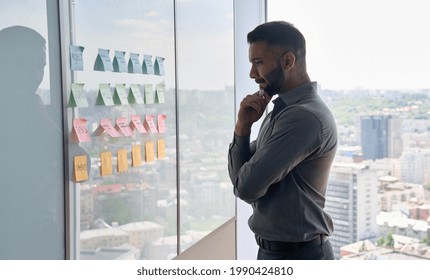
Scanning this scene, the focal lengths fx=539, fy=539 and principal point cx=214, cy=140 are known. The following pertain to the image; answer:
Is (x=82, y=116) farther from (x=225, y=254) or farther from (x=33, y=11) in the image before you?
(x=225, y=254)

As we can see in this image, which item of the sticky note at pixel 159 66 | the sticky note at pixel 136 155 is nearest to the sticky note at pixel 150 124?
the sticky note at pixel 136 155

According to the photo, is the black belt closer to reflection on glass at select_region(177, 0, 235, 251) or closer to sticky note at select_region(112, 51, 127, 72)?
sticky note at select_region(112, 51, 127, 72)

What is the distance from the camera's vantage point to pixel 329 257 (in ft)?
5.57

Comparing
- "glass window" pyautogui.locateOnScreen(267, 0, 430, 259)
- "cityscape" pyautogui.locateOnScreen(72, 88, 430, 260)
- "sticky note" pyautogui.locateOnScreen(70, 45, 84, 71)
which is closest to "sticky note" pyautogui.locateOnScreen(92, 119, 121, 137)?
"sticky note" pyautogui.locateOnScreen(70, 45, 84, 71)

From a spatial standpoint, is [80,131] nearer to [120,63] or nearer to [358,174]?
[120,63]

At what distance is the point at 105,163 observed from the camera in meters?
1.99

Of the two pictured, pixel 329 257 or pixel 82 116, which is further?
pixel 82 116

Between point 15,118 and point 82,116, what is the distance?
317 millimetres

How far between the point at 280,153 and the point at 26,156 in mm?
762

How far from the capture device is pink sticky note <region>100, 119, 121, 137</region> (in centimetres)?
197

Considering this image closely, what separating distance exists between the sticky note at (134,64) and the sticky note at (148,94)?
0.29 ft

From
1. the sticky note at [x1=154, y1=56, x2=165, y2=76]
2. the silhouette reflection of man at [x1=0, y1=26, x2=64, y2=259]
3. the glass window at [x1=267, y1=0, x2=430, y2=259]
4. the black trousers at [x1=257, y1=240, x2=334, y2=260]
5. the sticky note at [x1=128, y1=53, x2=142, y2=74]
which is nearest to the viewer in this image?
the silhouette reflection of man at [x1=0, y1=26, x2=64, y2=259]

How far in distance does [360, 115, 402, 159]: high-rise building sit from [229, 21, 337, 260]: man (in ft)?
5.39
